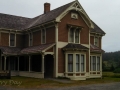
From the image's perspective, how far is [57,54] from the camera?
25.6 meters

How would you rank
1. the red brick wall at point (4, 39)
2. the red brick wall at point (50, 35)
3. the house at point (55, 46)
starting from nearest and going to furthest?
the house at point (55, 46)
the red brick wall at point (50, 35)
the red brick wall at point (4, 39)

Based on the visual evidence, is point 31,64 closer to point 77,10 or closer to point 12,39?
point 12,39

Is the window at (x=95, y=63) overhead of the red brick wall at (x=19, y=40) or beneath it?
beneath

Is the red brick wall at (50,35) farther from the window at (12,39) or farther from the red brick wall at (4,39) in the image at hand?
the red brick wall at (4,39)

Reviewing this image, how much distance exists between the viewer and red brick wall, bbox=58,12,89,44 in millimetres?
26298

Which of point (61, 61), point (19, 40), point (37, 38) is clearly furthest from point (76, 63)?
point (19, 40)

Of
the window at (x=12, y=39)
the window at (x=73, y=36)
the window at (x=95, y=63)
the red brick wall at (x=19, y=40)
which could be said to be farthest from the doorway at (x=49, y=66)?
the window at (x=12, y=39)

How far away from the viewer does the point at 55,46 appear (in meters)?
25.7

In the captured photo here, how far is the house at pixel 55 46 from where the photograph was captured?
25688 mm

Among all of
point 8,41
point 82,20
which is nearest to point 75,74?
point 82,20

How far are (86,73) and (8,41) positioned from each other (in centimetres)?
1246

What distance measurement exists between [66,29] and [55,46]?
2771 mm

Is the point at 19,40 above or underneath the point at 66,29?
underneath

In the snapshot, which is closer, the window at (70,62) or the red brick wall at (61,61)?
the red brick wall at (61,61)
